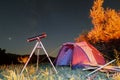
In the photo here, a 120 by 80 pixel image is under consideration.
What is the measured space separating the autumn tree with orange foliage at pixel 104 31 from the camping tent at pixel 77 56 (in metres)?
5.70

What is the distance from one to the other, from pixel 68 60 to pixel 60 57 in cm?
73

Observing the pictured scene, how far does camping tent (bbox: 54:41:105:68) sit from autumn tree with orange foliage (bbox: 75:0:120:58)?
18.7ft

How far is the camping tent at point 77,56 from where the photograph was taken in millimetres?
16797

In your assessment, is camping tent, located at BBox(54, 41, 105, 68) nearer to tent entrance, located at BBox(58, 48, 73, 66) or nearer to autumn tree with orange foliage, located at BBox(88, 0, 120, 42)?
tent entrance, located at BBox(58, 48, 73, 66)

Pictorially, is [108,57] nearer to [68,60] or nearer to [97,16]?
[68,60]

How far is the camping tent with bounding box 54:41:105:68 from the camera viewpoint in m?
16.8

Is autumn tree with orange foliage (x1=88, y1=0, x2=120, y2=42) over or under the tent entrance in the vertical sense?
over

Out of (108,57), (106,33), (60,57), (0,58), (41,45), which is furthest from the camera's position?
(106,33)

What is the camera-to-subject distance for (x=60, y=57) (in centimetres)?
1848

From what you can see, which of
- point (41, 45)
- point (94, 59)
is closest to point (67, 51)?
point (94, 59)

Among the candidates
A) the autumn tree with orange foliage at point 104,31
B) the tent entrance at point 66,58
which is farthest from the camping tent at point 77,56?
the autumn tree with orange foliage at point 104,31

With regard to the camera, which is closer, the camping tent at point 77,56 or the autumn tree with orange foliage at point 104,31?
the camping tent at point 77,56

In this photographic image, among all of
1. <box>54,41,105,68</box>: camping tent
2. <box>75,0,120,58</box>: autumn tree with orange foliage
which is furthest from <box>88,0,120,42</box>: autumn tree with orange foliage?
<box>54,41,105,68</box>: camping tent

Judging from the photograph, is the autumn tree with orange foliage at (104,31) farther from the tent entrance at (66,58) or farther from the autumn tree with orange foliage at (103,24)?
the tent entrance at (66,58)
